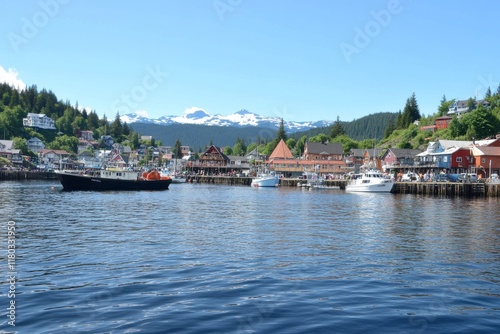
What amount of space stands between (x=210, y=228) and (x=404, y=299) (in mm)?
17983

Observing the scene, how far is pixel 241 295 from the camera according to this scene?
14.5 metres

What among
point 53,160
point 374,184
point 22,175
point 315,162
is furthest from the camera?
point 53,160

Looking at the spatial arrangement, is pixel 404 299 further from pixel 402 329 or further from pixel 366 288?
pixel 402 329

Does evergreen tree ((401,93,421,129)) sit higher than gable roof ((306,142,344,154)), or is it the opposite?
evergreen tree ((401,93,421,129))

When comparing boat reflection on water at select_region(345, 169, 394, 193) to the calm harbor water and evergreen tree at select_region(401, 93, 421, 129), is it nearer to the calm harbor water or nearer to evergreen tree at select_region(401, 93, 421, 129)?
the calm harbor water

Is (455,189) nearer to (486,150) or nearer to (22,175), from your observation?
(486,150)

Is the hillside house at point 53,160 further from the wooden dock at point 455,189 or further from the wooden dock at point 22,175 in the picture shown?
the wooden dock at point 455,189

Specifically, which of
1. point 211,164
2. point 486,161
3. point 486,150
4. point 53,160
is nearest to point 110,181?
point 486,161

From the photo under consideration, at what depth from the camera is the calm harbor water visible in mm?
12164

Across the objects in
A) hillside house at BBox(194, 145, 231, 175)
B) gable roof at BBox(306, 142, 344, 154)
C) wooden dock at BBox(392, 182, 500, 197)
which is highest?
gable roof at BBox(306, 142, 344, 154)

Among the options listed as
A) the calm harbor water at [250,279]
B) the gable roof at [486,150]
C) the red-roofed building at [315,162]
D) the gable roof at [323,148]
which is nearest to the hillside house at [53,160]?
the red-roofed building at [315,162]

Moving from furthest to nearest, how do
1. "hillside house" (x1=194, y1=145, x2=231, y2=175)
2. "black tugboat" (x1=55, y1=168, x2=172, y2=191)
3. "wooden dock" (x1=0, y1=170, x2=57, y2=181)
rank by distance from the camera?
"hillside house" (x1=194, y1=145, x2=231, y2=175) < "wooden dock" (x1=0, y1=170, x2=57, y2=181) < "black tugboat" (x1=55, y1=168, x2=172, y2=191)

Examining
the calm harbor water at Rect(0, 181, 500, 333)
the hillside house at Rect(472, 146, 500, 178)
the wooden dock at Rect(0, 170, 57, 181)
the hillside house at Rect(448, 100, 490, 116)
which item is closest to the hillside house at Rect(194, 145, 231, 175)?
the wooden dock at Rect(0, 170, 57, 181)

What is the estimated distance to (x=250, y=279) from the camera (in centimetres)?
1653
